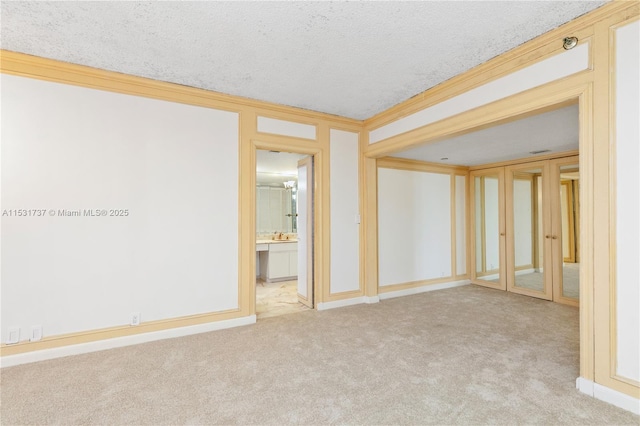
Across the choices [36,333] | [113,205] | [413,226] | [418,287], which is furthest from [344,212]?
[36,333]

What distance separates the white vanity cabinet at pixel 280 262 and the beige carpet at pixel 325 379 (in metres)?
2.64

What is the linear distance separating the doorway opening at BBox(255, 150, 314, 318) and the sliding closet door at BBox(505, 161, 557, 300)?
152 inches

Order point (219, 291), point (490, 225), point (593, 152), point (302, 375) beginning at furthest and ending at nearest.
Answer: point (490, 225) → point (219, 291) → point (302, 375) → point (593, 152)

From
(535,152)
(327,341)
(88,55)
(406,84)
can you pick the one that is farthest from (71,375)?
(535,152)

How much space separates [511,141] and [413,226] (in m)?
2.07

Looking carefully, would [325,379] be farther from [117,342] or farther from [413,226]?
[413,226]

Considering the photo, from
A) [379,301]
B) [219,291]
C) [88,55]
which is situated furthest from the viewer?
[379,301]

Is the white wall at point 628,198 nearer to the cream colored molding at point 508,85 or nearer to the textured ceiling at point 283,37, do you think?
the cream colored molding at point 508,85

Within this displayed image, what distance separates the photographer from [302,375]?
2506 mm

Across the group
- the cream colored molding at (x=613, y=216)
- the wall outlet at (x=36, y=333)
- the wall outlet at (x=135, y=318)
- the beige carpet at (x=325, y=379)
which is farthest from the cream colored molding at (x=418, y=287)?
the wall outlet at (x=36, y=333)

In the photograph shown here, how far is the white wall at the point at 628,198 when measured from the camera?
77.0 inches

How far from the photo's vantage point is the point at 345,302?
450 cm

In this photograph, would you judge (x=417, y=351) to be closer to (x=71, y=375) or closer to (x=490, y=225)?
(x=71, y=375)

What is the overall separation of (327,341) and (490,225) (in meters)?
4.53
